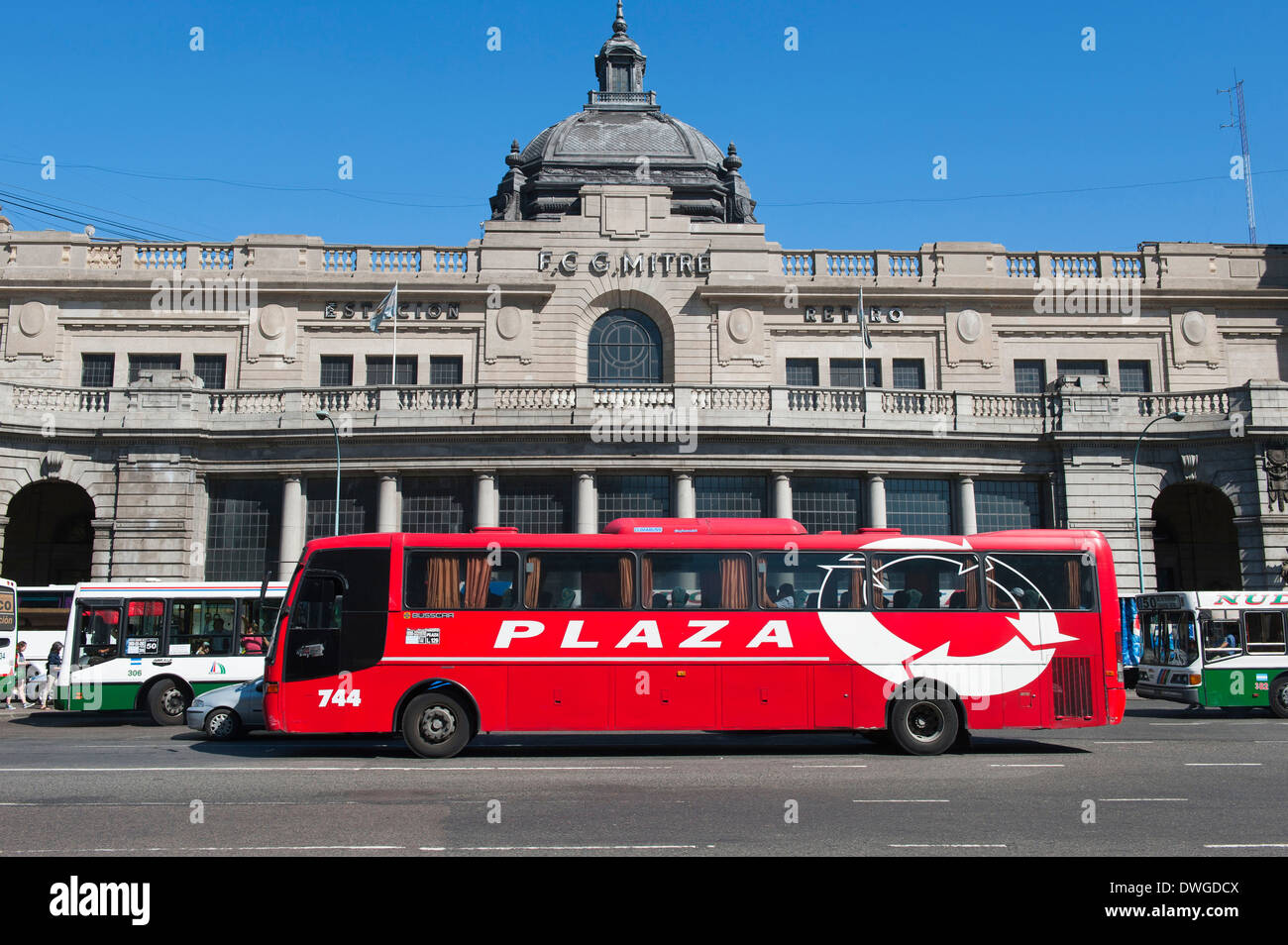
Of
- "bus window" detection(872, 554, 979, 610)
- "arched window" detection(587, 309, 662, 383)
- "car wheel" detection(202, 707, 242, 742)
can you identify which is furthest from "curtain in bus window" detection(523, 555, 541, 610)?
"arched window" detection(587, 309, 662, 383)

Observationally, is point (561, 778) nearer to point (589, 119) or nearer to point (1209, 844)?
point (1209, 844)

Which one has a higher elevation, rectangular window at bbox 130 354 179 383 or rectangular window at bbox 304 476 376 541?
rectangular window at bbox 130 354 179 383

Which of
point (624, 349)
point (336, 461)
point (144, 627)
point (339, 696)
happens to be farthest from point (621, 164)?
point (339, 696)

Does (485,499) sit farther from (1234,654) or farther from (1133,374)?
(1133,374)

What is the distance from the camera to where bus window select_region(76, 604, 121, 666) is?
23984mm

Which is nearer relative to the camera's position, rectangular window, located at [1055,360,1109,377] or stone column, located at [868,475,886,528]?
stone column, located at [868,475,886,528]

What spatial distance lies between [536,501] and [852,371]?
1324 cm

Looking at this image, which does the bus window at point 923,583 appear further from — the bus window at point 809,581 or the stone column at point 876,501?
the stone column at point 876,501

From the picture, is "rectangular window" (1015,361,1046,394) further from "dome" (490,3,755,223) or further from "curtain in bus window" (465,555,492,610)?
"curtain in bus window" (465,555,492,610)

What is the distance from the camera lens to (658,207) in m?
38.1

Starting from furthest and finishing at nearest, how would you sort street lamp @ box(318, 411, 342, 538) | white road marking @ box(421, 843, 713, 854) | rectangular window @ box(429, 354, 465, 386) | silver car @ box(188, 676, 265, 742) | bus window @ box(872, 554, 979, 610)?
1. rectangular window @ box(429, 354, 465, 386)
2. street lamp @ box(318, 411, 342, 538)
3. silver car @ box(188, 676, 265, 742)
4. bus window @ box(872, 554, 979, 610)
5. white road marking @ box(421, 843, 713, 854)

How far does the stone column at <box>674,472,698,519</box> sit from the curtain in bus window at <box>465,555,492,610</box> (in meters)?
14.7

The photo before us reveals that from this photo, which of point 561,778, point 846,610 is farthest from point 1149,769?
point 561,778
